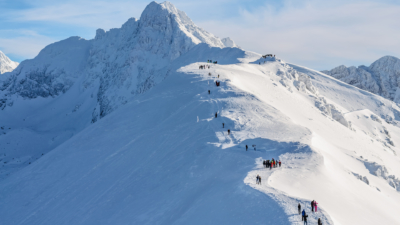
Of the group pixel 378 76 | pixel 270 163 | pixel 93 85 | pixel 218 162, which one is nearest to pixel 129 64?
pixel 93 85

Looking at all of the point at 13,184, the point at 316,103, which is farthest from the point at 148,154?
the point at 316,103

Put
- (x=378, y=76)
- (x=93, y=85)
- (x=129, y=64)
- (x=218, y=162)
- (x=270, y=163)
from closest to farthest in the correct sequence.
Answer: (x=270, y=163), (x=218, y=162), (x=378, y=76), (x=129, y=64), (x=93, y=85)

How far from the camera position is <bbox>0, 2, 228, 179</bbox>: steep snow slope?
150m

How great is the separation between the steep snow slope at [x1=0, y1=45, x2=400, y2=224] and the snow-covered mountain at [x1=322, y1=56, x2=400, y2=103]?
94.3 meters

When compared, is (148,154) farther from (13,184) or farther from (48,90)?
(48,90)

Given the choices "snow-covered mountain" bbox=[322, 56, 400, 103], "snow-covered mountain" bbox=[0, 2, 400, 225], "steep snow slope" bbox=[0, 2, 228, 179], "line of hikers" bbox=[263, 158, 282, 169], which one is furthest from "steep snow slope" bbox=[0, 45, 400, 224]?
"snow-covered mountain" bbox=[322, 56, 400, 103]

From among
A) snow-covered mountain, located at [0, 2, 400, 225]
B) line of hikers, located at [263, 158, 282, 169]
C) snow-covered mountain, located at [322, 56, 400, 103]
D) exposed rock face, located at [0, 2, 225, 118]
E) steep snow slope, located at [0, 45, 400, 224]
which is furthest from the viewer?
exposed rock face, located at [0, 2, 225, 118]

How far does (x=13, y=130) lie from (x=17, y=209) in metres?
121

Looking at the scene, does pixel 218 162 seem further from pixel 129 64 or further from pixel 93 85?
pixel 93 85

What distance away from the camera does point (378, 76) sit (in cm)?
15350

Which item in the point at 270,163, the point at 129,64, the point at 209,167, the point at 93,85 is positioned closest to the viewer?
the point at 270,163

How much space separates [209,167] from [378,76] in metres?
147

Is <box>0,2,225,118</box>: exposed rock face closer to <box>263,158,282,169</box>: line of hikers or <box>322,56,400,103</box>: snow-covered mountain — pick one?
<box>322,56,400,103</box>: snow-covered mountain

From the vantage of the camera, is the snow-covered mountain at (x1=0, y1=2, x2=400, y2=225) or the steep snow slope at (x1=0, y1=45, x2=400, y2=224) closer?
the steep snow slope at (x1=0, y1=45, x2=400, y2=224)
